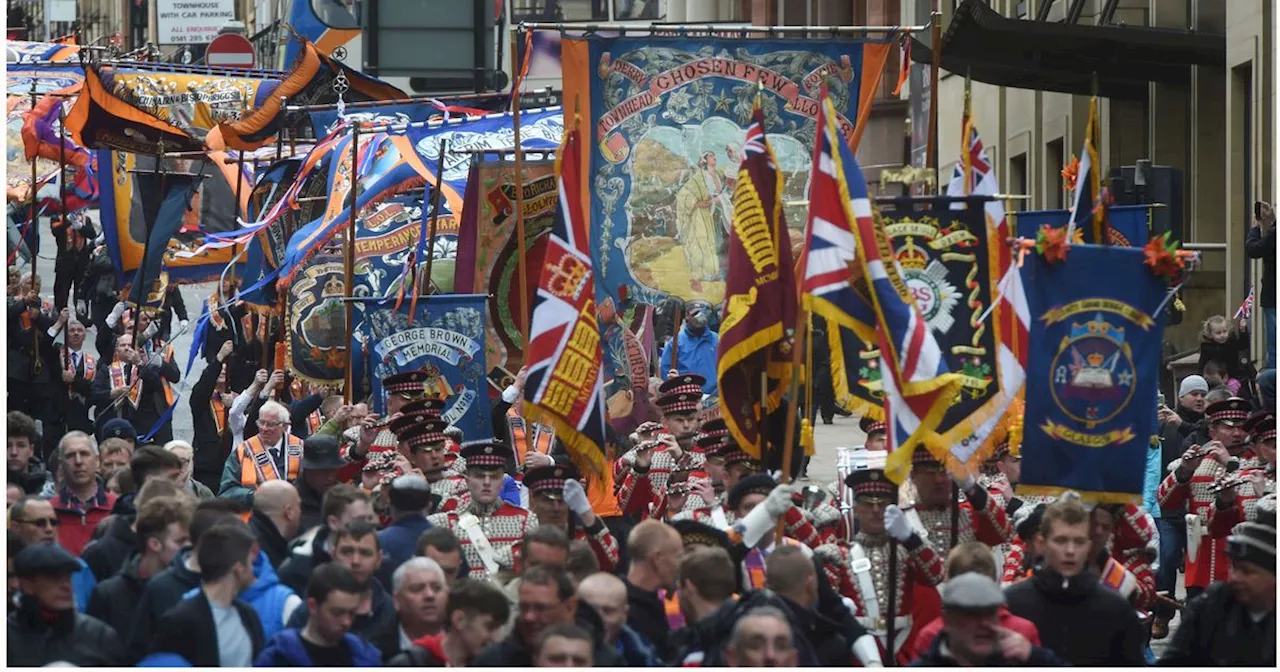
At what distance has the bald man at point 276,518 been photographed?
11281 millimetres

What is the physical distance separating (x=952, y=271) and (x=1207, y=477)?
2.94 m

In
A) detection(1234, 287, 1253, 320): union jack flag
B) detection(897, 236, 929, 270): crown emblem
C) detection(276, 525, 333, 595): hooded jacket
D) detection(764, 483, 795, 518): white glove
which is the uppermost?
detection(897, 236, 929, 270): crown emblem

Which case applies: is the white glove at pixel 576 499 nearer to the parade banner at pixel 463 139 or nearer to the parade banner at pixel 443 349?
the parade banner at pixel 443 349

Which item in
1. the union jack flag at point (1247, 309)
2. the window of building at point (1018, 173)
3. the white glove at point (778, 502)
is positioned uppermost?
the window of building at point (1018, 173)

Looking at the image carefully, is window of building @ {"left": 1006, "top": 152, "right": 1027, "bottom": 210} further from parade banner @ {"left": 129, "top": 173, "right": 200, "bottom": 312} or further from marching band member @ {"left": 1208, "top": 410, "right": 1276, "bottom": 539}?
marching band member @ {"left": 1208, "top": 410, "right": 1276, "bottom": 539}

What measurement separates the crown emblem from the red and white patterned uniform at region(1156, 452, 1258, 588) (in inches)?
114

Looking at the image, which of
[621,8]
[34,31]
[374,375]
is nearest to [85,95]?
[374,375]

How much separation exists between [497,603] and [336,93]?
19.2m

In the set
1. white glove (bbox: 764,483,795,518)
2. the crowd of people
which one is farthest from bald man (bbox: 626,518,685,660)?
white glove (bbox: 764,483,795,518)

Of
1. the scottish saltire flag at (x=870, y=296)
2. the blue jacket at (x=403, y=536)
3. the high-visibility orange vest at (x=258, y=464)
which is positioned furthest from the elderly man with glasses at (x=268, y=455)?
the scottish saltire flag at (x=870, y=296)

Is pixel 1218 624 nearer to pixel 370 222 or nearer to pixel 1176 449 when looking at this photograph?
pixel 1176 449

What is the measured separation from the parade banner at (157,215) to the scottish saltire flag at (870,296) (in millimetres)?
11188

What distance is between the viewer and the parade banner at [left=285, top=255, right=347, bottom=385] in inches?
797

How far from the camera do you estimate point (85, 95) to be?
84.8ft
